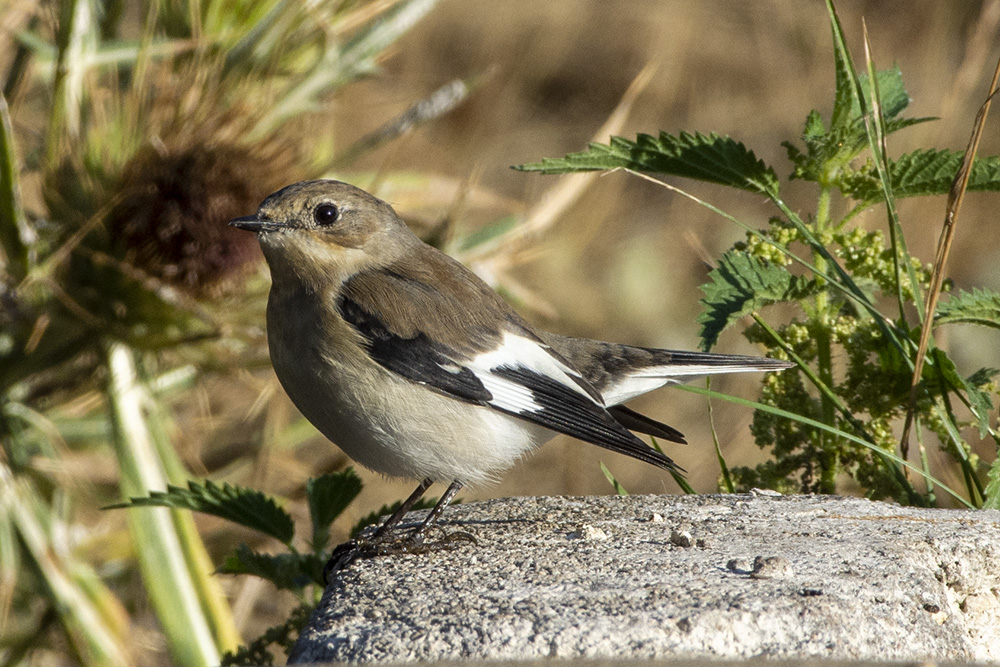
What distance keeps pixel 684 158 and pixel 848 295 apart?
55 cm

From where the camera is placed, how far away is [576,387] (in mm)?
3439

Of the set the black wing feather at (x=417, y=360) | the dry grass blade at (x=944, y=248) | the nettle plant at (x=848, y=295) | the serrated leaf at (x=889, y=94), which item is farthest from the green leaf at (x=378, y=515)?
the serrated leaf at (x=889, y=94)

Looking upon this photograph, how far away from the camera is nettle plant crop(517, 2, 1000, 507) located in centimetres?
279

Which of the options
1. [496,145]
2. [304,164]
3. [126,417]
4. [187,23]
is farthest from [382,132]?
[496,145]

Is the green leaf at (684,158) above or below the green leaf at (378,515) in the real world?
above

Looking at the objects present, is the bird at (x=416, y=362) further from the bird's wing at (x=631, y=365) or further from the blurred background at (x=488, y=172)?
the blurred background at (x=488, y=172)

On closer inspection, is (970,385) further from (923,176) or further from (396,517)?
(396,517)

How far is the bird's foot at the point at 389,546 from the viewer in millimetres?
2779

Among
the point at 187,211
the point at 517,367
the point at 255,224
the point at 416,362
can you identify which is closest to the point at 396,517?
the point at 416,362

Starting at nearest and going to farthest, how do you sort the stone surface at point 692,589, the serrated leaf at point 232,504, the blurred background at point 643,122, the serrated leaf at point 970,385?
the stone surface at point 692,589, the serrated leaf at point 970,385, the serrated leaf at point 232,504, the blurred background at point 643,122

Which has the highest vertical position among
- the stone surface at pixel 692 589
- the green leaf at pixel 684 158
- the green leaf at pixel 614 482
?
the green leaf at pixel 684 158

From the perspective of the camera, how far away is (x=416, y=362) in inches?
127

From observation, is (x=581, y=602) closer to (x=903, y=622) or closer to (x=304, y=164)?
(x=903, y=622)

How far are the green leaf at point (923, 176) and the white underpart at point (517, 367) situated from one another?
99 centimetres
